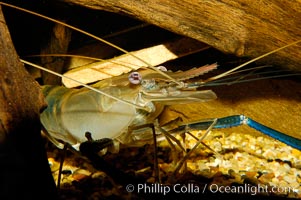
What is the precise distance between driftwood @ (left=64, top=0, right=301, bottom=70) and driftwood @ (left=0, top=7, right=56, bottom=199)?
977 millimetres

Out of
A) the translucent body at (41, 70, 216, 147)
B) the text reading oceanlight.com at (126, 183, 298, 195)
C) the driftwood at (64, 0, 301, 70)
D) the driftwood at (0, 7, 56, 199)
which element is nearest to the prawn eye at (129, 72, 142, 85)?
the translucent body at (41, 70, 216, 147)

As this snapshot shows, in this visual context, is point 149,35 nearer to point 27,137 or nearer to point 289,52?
point 289,52

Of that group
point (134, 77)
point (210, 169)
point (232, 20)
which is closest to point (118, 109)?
point (134, 77)

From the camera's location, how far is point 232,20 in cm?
284

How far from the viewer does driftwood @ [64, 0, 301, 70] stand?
2.75 meters

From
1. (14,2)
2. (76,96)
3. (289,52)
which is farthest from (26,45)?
(289,52)

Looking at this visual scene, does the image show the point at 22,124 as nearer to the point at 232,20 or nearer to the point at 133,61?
the point at 232,20

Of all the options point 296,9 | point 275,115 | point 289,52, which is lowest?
point 275,115

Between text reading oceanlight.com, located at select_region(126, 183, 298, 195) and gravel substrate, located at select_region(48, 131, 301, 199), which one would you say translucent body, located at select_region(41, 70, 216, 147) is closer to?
gravel substrate, located at select_region(48, 131, 301, 199)

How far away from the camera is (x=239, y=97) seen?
13.9 ft

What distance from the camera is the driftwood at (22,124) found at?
2061mm

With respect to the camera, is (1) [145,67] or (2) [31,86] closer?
(2) [31,86]

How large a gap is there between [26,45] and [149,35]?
153 cm

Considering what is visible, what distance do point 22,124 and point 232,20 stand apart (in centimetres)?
167
